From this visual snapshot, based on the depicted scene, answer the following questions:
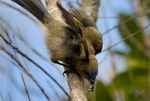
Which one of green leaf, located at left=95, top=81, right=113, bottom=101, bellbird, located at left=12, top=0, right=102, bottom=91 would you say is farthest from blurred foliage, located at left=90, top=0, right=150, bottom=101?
bellbird, located at left=12, top=0, right=102, bottom=91

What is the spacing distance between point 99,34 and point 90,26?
0.40 feet

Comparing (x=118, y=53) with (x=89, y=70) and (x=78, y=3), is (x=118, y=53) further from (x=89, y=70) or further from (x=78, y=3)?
(x=89, y=70)

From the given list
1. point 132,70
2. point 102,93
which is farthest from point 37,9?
point 132,70

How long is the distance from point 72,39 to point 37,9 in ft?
1.34

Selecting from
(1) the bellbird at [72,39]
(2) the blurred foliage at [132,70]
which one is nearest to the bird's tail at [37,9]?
(1) the bellbird at [72,39]

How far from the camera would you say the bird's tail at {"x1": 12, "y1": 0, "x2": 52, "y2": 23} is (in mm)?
3418

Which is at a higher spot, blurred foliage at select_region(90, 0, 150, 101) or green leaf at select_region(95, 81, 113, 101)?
blurred foliage at select_region(90, 0, 150, 101)

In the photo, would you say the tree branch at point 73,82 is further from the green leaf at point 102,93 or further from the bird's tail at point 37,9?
the green leaf at point 102,93

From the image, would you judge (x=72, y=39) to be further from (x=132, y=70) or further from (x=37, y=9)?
(x=132, y=70)

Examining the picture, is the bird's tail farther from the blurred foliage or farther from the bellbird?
the blurred foliage

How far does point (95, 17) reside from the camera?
368 cm

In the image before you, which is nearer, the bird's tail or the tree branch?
the tree branch

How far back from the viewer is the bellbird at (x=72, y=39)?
10.2 ft

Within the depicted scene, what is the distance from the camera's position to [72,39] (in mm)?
3242
